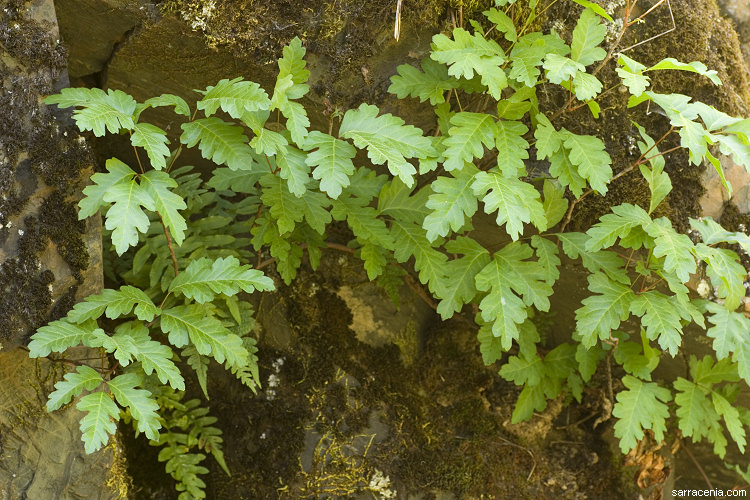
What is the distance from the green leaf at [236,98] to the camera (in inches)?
87.7

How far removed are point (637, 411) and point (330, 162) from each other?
1924 millimetres

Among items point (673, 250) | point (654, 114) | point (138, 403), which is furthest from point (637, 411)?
point (138, 403)

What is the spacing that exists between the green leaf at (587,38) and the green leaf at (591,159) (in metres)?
0.34

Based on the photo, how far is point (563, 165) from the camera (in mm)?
2564

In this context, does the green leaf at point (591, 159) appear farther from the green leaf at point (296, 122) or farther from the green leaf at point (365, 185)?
the green leaf at point (296, 122)

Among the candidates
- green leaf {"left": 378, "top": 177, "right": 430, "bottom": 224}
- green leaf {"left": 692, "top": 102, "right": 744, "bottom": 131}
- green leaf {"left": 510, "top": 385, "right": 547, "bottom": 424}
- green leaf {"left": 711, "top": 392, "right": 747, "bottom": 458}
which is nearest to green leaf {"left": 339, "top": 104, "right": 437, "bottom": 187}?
green leaf {"left": 378, "top": 177, "right": 430, "bottom": 224}

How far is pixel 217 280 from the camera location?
246 cm

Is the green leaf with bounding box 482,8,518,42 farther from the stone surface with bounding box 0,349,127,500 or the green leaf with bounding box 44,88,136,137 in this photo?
the stone surface with bounding box 0,349,127,500

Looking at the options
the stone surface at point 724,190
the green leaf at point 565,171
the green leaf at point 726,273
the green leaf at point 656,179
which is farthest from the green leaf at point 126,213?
the stone surface at point 724,190

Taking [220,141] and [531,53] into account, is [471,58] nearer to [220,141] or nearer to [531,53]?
[531,53]

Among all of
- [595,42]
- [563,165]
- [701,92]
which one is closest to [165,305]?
[563,165]

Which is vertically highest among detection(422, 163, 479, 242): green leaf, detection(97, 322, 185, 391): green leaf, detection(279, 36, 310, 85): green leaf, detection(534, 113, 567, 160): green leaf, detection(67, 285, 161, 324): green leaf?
detection(279, 36, 310, 85): green leaf

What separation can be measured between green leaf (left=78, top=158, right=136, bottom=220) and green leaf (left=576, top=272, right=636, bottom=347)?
1976 millimetres

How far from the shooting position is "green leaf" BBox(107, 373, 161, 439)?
225cm
